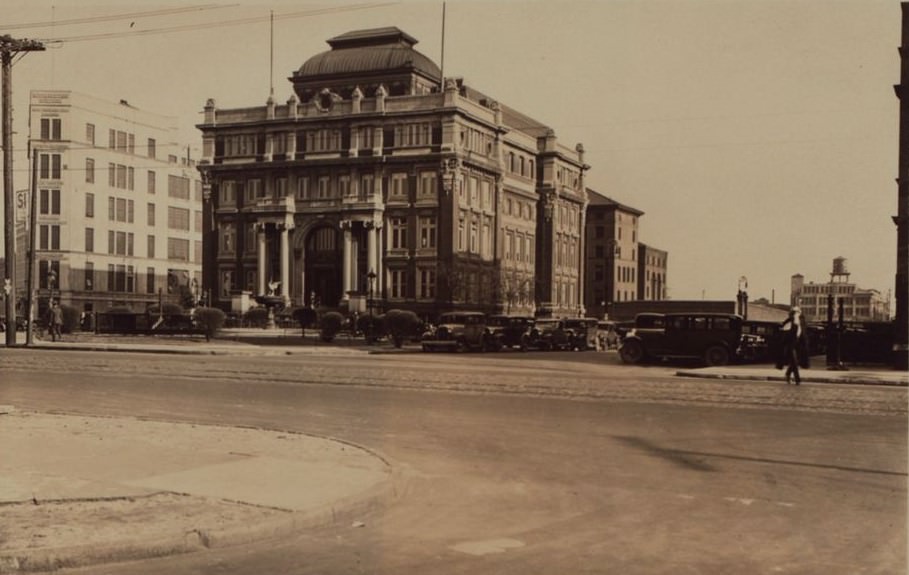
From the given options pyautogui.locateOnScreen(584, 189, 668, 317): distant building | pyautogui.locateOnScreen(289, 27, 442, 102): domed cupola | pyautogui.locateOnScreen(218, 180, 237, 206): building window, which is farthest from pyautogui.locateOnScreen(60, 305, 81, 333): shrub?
pyautogui.locateOnScreen(584, 189, 668, 317): distant building

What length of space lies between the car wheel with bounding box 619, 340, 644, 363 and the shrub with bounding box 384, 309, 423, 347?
13.3 metres

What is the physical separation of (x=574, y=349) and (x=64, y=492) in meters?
43.3

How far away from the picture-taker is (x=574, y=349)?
50.1m

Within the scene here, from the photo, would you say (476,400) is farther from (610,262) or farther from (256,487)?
(610,262)

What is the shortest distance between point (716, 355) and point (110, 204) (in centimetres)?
8465

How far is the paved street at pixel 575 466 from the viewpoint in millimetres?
6543

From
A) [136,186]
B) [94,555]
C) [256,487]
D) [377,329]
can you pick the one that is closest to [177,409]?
[256,487]

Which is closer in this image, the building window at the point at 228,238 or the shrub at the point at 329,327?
the shrub at the point at 329,327

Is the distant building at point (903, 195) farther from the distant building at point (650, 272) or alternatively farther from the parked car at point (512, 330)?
the distant building at point (650, 272)

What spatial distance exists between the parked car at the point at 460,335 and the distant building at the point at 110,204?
59.7 metres

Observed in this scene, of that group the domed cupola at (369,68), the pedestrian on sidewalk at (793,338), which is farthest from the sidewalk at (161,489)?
the domed cupola at (369,68)

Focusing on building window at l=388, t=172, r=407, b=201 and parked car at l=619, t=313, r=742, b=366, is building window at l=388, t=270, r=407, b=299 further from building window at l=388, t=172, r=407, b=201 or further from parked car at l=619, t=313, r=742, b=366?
parked car at l=619, t=313, r=742, b=366

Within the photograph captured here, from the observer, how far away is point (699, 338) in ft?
105

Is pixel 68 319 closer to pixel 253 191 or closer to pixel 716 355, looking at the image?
pixel 253 191
